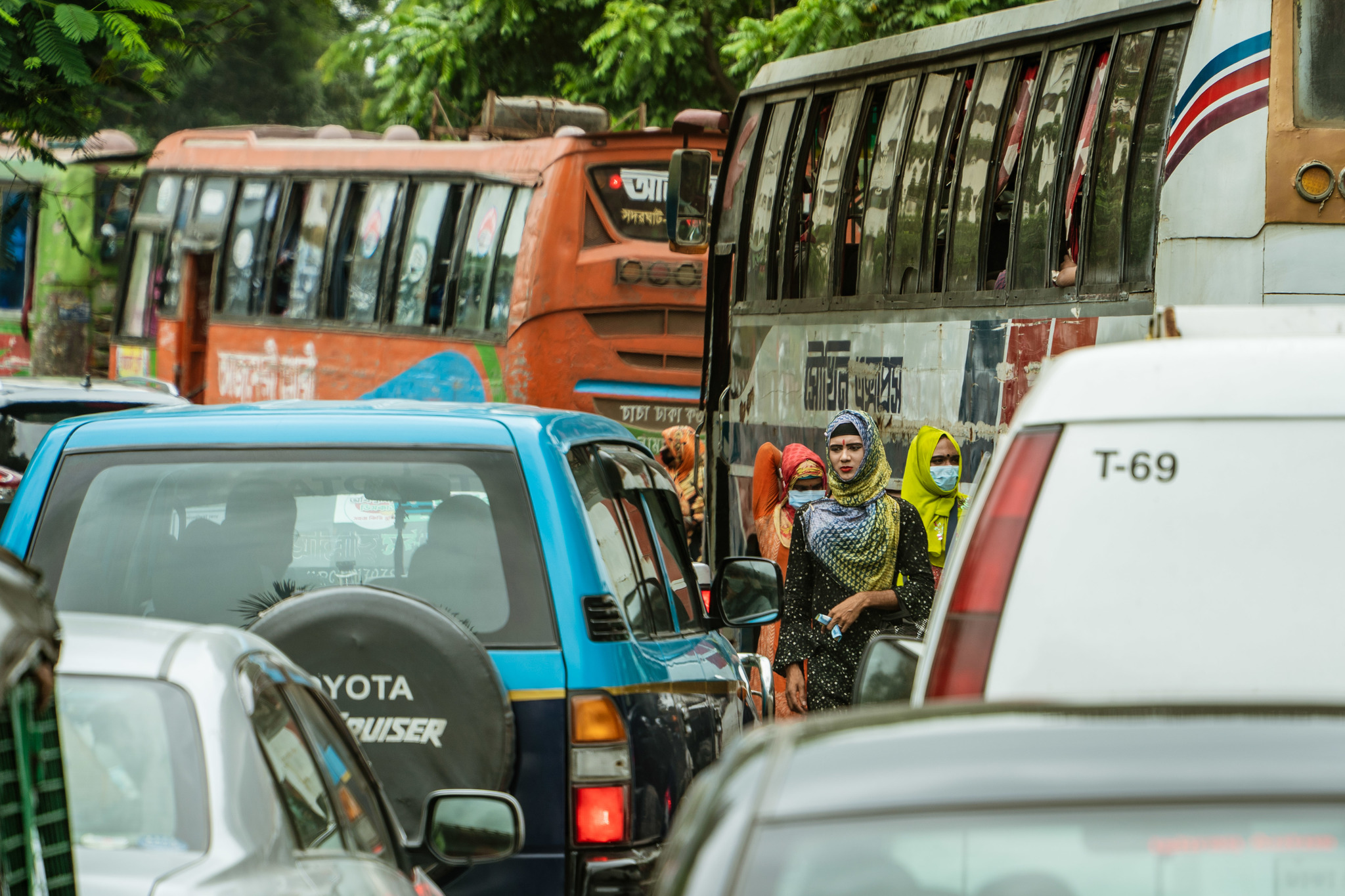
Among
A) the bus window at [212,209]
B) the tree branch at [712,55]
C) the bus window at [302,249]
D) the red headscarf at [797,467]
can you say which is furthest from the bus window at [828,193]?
the bus window at [212,209]

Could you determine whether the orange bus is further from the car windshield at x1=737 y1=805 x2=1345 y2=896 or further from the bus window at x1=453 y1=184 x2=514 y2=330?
the car windshield at x1=737 y1=805 x2=1345 y2=896

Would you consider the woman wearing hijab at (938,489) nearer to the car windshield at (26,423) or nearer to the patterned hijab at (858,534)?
the patterned hijab at (858,534)

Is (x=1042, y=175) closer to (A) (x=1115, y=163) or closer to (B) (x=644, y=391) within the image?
(A) (x=1115, y=163)


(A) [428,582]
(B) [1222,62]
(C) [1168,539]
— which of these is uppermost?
(B) [1222,62]

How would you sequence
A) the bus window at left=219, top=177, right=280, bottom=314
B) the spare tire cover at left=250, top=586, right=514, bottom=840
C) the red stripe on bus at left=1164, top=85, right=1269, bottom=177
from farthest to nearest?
the bus window at left=219, top=177, right=280, bottom=314
the red stripe on bus at left=1164, top=85, right=1269, bottom=177
the spare tire cover at left=250, top=586, right=514, bottom=840

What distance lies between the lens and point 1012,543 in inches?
132

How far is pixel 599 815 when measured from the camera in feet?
15.1

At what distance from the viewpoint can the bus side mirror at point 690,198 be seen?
13594mm

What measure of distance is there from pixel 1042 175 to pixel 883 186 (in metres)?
1.69

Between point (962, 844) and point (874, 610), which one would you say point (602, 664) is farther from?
point (874, 610)

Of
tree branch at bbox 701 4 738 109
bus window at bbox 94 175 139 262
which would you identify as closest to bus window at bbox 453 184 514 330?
tree branch at bbox 701 4 738 109

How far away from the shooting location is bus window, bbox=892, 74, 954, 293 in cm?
1073

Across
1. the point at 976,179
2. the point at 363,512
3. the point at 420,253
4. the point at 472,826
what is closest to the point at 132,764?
the point at 472,826

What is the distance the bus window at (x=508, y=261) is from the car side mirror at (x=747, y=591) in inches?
452
